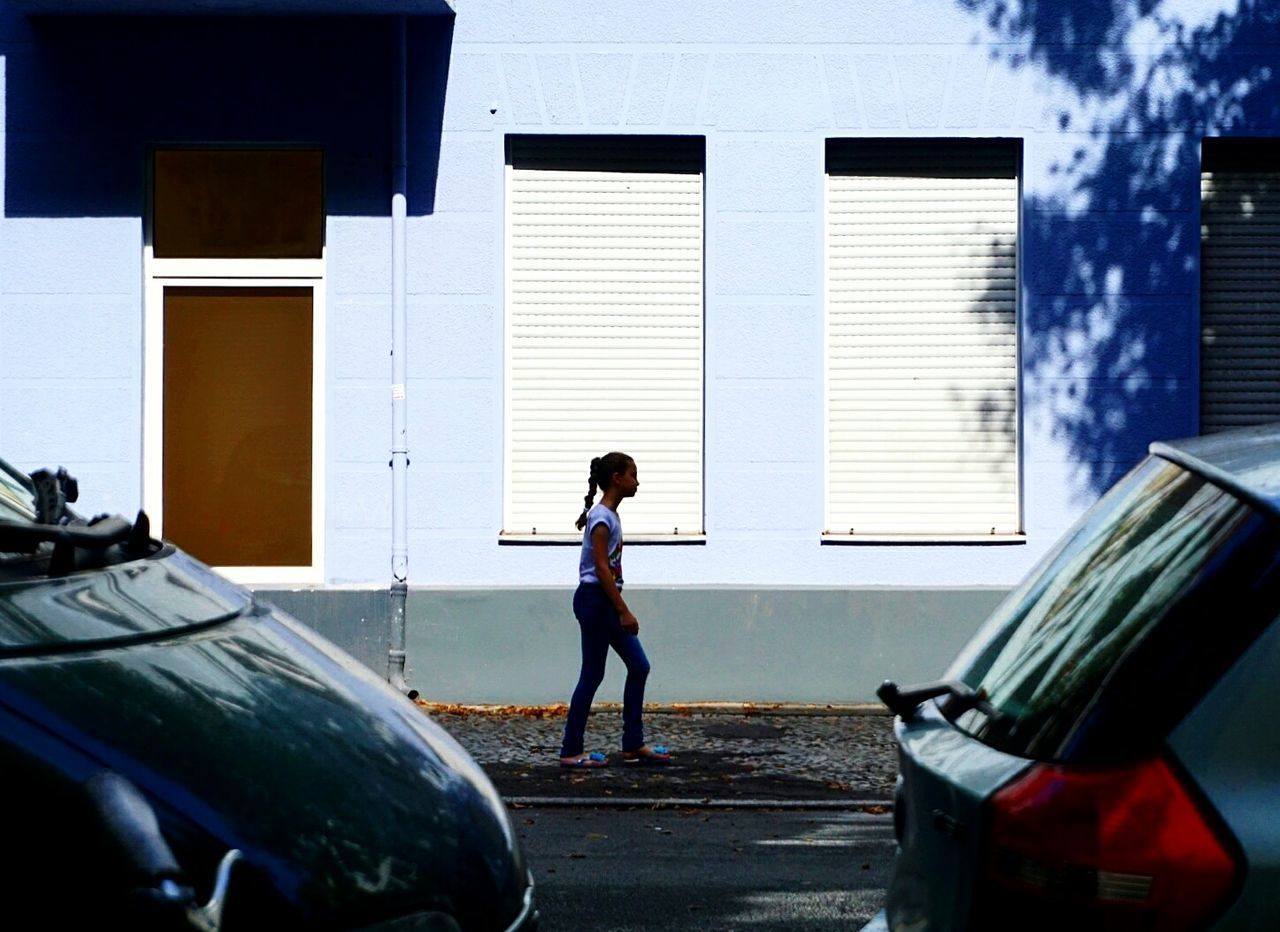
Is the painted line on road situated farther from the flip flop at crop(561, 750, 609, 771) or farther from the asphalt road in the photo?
the flip flop at crop(561, 750, 609, 771)

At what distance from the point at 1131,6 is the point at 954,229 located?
1.96m

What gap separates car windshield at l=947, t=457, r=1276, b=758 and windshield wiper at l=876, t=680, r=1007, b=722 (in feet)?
0.05

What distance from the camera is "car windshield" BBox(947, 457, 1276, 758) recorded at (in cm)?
275

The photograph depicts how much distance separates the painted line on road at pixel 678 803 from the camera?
9.91 m

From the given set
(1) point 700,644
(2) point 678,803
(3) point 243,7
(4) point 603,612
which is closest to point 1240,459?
(2) point 678,803

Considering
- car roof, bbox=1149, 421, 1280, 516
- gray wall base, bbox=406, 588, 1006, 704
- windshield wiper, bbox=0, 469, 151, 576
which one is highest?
car roof, bbox=1149, 421, 1280, 516

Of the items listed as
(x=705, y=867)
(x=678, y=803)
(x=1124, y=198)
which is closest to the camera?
(x=705, y=867)

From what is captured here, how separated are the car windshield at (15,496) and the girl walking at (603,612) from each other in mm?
6751

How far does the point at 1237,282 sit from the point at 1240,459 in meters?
11.4

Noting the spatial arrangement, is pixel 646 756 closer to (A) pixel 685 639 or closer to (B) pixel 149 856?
(A) pixel 685 639

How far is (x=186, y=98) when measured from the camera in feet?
44.9

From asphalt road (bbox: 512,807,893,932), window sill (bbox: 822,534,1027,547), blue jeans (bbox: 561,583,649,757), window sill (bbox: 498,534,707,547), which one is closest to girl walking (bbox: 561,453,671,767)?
blue jeans (bbox: 561,583,649,757)

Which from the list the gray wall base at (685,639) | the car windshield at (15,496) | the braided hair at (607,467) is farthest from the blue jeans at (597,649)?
the car windshield at (15,496)

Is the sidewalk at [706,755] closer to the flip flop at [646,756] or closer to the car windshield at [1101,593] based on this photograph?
the flip flop at [646,756]
